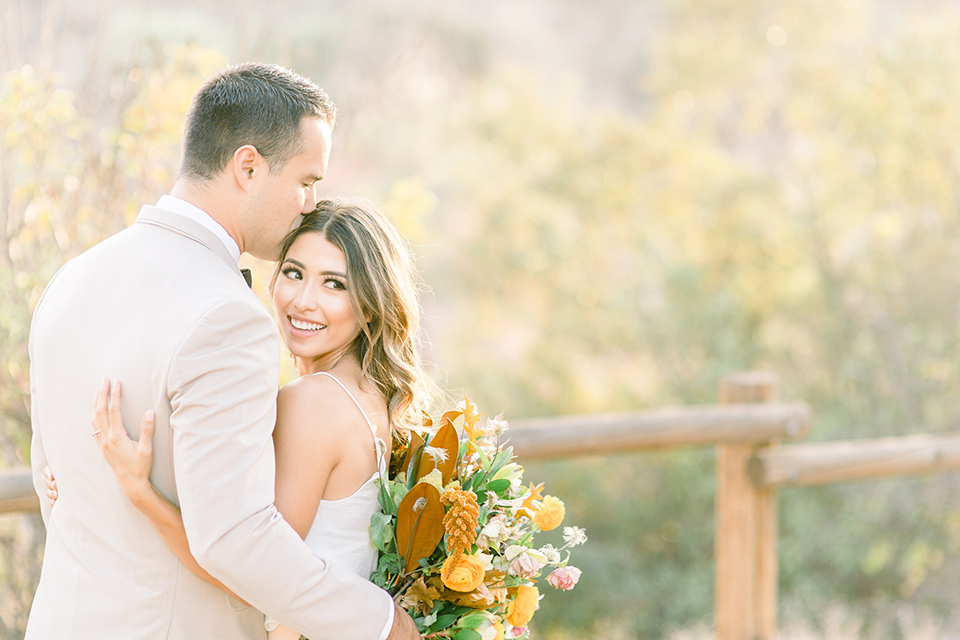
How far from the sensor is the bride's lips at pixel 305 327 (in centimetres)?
190

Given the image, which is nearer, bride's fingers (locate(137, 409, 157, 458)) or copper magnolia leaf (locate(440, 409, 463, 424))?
bride's fingers (locate(137, 409, 157, 458))

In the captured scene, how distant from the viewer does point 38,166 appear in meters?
3.15

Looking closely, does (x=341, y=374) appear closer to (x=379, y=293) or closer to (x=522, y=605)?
(x=379, y=293)

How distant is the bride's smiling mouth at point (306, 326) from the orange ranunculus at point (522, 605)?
73 centimetres

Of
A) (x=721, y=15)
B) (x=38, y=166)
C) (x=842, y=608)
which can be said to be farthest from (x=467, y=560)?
(x=721, y=15)

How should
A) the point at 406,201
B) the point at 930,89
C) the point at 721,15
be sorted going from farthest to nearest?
1. the point at 721,15
2. the point at 930,89
3. the point at 406,201

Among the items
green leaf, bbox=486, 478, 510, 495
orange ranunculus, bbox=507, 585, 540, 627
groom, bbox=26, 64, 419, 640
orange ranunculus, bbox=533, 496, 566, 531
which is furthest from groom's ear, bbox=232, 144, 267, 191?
orange ranunculus, bbox=507, 585, 540, 627

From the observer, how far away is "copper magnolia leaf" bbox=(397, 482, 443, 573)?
178cm

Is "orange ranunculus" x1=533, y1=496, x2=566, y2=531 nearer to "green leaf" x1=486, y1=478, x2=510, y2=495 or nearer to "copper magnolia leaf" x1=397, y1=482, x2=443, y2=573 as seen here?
"green leaf" x1=486, y1=478, x2=510, y2=495

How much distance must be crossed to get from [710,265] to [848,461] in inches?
156

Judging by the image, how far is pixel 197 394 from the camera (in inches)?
57.8

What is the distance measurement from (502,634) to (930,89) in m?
6.44

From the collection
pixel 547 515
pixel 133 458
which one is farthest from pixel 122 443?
pixel 547 515

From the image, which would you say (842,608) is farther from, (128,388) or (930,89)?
(128,388)
